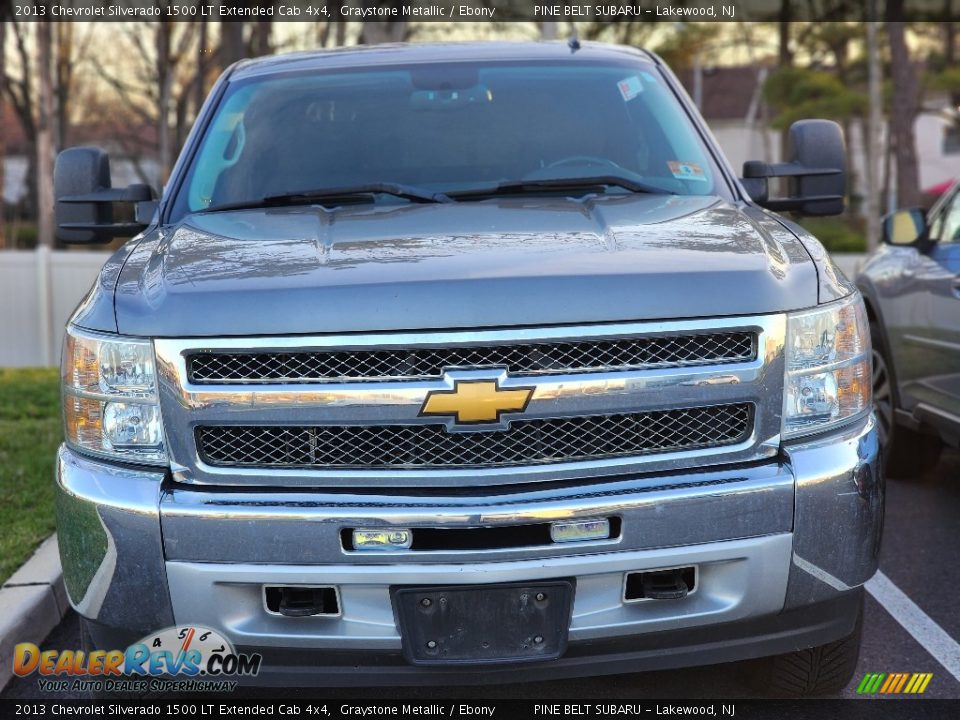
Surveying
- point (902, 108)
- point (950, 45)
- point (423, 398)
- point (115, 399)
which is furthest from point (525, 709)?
point (950, 45)

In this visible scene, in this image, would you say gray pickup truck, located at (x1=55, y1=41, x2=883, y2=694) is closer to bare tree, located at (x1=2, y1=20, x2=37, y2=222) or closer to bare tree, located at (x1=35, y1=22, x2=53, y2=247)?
bare tree, located at (x1=35, y1=22, x2=53, y2=247)

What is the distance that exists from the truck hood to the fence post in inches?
617

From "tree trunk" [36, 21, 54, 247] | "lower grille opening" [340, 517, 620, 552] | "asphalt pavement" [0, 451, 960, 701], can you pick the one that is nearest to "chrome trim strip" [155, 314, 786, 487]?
"lower grille opening" [340, 517, 620, 552]

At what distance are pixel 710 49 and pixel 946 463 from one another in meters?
29.1

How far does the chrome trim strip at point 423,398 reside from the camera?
280 cm

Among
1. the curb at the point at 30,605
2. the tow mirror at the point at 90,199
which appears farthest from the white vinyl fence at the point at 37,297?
the tow mirror at the point at 90,199

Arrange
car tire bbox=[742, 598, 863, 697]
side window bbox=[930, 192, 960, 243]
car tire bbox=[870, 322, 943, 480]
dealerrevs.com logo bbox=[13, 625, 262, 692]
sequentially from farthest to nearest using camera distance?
car tire bbox=[870, 322, 943, 480] < side window bbox=[930, 192, 960, 243] < car tire bbox=[742, 598, 863, 697] < dealerrevs.com logo bbox=[13, 625, 262, 692]

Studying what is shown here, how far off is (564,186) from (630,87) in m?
0.78

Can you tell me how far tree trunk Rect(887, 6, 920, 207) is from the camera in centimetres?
2614

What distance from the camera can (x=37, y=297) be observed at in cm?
1838

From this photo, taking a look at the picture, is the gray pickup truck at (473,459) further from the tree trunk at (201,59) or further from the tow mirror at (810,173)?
the tree trunk at (201,59)

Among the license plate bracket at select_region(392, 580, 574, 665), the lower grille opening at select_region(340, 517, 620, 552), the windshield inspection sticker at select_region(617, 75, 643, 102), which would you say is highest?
the windshield inspection sticker at select_region(617, 75, 643, 102)

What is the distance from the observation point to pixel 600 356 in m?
2.86

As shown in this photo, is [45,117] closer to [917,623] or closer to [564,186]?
[564,186]
